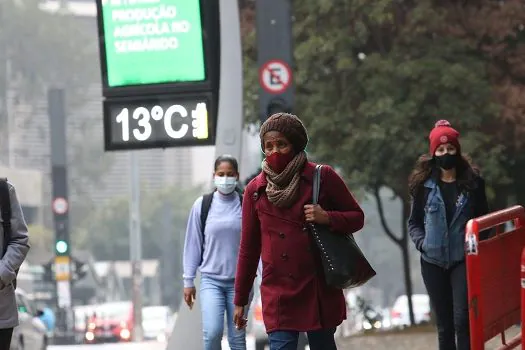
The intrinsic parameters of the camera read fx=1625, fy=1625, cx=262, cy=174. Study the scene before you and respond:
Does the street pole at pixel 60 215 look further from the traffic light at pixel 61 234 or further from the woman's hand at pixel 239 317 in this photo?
the woman's hand at pixel 239 317

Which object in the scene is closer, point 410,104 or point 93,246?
point 410,104

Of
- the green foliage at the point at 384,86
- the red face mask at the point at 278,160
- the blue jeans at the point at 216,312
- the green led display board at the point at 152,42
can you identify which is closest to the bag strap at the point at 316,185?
the red face mask at the point at 278,160

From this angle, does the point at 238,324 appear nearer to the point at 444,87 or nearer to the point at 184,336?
the point at 184,336

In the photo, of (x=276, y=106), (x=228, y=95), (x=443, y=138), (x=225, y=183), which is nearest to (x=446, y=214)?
(x=443, y=138)

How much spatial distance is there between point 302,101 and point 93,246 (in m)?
88.5

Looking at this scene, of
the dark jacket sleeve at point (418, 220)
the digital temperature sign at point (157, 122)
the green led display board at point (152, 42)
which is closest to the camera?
the dark jacket sleeve at point (418, 220)

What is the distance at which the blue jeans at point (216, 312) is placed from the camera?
1194 cm

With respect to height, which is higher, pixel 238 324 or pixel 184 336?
pixel 238 324

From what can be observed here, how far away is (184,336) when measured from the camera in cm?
1708

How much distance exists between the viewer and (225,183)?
1211 cm

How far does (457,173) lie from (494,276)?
0.88 m

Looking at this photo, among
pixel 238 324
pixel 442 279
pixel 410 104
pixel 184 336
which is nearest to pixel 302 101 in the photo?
pixel 410 104

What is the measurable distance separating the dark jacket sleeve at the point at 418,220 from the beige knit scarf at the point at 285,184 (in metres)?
3.14

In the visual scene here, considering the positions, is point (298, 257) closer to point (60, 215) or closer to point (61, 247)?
point (60, 215)
